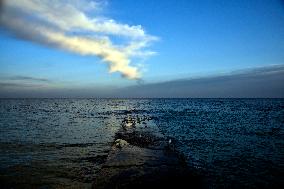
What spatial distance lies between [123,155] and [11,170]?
18.7 ft

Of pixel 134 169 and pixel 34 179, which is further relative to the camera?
pixel 34 179

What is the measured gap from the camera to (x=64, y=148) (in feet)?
69.4

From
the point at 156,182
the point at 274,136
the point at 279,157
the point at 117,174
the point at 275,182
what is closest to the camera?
the point at 156,182

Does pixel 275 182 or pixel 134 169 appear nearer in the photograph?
pixel 134 169

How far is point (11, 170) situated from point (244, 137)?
20.9 metres

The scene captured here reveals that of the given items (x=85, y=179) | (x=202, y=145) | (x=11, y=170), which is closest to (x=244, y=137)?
(x=202, y=145)

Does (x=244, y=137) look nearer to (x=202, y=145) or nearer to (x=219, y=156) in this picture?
(x=202, y=145)

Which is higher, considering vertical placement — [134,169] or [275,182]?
[134,169]

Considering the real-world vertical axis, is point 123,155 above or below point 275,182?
above

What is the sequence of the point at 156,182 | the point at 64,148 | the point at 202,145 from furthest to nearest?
the point at 202,145, the point at 64,148, the point at 156,182

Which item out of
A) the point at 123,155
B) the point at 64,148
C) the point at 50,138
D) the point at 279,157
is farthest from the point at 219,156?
the point at 50,138

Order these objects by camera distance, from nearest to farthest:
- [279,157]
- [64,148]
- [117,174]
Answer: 1. [117,174]
2. [279,157]
3. [64,148]

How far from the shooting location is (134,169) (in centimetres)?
1112

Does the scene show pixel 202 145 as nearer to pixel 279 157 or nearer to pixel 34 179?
pixel 279 157
